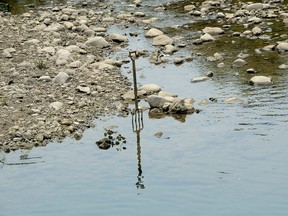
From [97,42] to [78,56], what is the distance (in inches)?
78.3

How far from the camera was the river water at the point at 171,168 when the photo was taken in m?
10.8

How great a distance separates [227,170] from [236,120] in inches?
106

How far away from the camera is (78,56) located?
19500 mm

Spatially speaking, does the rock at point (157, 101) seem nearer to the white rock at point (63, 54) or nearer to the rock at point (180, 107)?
the rock at point (180, 107)

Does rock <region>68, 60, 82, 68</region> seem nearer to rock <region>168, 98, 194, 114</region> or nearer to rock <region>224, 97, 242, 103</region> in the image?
rock <region>168, 98, 194, 114</region>

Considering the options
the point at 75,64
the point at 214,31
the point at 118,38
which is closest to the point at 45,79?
the point at 75,64

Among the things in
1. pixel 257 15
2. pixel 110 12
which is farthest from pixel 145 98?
pixel 110 12

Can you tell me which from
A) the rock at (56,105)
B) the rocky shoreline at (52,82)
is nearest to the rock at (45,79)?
the rocky shoreline at (52,82)

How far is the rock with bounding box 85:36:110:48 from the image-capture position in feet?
69.7

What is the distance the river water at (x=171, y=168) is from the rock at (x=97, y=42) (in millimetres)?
5912

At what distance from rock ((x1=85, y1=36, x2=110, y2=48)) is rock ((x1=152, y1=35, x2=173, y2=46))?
1673mm

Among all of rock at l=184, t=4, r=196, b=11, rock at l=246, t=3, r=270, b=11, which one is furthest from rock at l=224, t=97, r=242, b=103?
rock at l=184, t=4, r=196, b=11

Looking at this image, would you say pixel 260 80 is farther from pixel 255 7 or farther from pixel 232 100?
pixel 255 7

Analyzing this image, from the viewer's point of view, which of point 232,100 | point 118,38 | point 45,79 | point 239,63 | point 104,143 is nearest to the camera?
point 104,143
